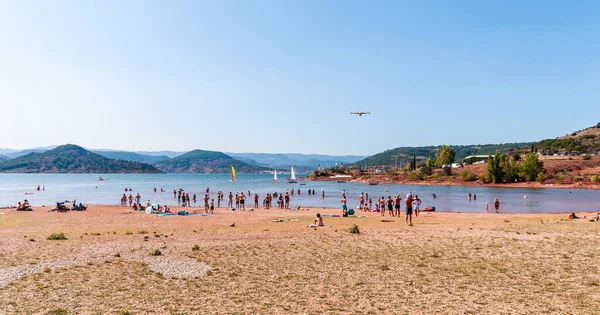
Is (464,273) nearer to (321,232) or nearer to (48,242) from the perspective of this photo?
(321,232)

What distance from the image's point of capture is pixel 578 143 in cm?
16738

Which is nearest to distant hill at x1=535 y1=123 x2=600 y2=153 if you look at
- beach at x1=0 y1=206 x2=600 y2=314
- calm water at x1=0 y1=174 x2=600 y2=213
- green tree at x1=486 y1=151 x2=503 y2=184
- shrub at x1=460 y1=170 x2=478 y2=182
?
shrub at x1=460 y1=170 x2=478 y2=182

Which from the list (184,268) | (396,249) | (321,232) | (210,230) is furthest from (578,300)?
(210,230)

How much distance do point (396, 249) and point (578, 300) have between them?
306 inches

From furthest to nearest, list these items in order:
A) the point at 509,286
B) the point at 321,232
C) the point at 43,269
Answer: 1. the point at 321,232
2. the point at 43,269
3. the point at 509,286

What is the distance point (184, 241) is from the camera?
64.4ft

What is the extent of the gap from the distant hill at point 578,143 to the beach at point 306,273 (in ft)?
544

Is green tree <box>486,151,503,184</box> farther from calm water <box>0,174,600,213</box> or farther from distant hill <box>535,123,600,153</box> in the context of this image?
distant hill <box>535,123,600,153</box>

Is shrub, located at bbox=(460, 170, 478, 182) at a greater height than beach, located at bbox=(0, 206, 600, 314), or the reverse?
shrub, located at bbox=(460, 170, 478, 182)

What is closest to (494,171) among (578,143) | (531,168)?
(531,168)

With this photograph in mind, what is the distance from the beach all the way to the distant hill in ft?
544

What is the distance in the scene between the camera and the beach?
9828mm

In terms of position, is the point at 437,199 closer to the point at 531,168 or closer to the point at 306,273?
the point at 306,273

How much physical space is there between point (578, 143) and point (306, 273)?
7561 inches
